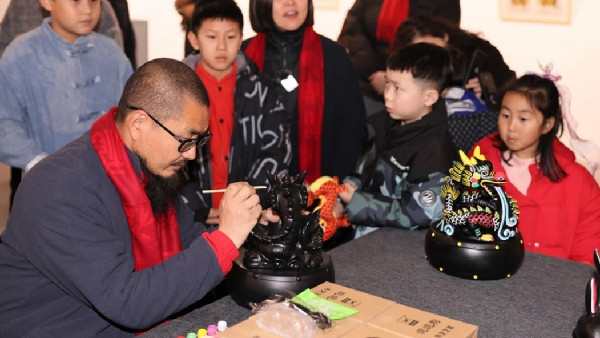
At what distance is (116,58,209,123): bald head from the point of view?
179 cm

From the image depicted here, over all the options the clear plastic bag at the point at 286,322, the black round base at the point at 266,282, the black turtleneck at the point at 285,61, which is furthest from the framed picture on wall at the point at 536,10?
the clear plastic bag at the point at 286,322

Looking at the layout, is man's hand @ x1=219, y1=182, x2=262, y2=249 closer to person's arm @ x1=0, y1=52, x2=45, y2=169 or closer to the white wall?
person's arm @ x1=0, y1=52, x2=45, y2=169

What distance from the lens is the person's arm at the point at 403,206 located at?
96.7 inches

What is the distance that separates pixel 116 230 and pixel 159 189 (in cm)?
20

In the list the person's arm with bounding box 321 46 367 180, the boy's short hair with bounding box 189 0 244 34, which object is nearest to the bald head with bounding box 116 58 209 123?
the boy's short hair with bounding box 189 0 244 34

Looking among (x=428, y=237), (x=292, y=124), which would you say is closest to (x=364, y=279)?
(x=428, y=237)

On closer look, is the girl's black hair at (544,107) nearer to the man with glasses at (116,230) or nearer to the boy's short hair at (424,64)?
the boy's short hair at (424,64)

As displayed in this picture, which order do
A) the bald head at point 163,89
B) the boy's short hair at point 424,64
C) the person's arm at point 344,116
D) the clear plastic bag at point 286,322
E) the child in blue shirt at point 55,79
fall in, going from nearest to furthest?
the clear plastic bag at point 286,322 < the bald head at point 163,89 < the boy's short hair at point 424,64 < the child in blue shirt at point 55,79 < the person's arm at point 344,116

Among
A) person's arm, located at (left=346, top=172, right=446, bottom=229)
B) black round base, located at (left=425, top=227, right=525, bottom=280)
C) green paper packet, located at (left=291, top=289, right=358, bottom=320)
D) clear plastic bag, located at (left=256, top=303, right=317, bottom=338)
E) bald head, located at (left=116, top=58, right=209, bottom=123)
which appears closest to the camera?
clear plastic bag, located at (left=256, top=303, right=317, bottom=338)

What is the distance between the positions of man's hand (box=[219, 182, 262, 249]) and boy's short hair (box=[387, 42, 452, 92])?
112 cm

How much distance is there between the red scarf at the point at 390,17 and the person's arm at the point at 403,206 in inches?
61.5

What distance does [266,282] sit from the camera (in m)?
1.84

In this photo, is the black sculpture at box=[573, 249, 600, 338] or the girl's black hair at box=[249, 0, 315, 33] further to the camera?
the girl's black hair at box=[249, 0, 315, 33]

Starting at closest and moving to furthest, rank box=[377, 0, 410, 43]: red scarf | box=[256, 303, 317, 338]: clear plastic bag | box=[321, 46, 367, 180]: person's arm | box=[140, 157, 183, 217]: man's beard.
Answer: box=[256, 303, 317, 338]: clear plastic bag < box=[140, 157, 183, 217]: man's beard < box=[321, 46, 367, 180]: person's arm < box=[377, 0, 410, 43]: red scarf
